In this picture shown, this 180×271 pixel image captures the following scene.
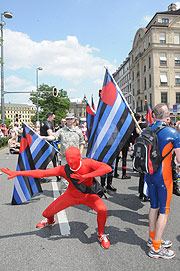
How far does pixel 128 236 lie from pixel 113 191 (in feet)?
7.96

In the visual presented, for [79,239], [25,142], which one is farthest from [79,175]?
[25,142]

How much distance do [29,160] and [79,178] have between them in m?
2.21

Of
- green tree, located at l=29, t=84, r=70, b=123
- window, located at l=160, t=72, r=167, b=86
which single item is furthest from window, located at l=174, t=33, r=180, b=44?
green tree, located at l=29, t=84, r=70, b=123

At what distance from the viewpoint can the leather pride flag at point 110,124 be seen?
390cm

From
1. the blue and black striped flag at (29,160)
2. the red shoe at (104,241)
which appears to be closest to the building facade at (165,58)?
A: the blue and black striped flag at (29,160)

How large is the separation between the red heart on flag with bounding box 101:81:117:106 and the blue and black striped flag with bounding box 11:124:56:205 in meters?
1.69

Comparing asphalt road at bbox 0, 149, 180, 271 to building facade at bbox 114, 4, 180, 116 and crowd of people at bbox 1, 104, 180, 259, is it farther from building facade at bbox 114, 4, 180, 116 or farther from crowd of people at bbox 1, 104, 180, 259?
building facade at bbox 114, 4, 180, 116

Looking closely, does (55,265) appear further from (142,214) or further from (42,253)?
(142,214)

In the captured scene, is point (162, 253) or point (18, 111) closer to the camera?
point (162, 253)

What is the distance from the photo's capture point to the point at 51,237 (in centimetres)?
343

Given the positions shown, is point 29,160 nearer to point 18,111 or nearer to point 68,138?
point 68,138

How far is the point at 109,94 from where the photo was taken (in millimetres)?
4066

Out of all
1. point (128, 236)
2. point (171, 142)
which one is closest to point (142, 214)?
point (128, 236)

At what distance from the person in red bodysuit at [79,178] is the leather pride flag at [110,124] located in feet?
2.63
